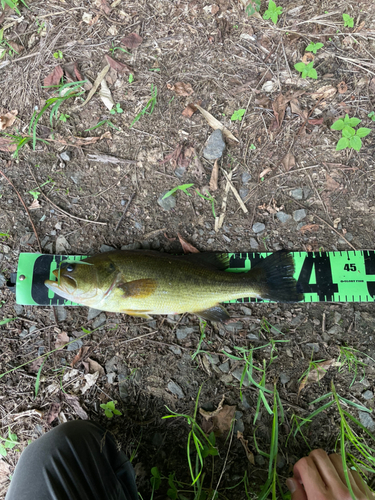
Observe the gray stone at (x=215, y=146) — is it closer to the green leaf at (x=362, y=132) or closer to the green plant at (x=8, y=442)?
the green leaf at (x=362, y=132)

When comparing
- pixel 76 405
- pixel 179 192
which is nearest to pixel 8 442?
pixel 76 405

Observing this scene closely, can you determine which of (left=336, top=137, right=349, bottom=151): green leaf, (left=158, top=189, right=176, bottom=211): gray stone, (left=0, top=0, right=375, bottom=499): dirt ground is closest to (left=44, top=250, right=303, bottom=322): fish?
(left=0, top=0, right=375, bottom=499): dirt ground

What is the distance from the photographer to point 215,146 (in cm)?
342

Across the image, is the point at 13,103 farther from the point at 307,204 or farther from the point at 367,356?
the point at 367,356

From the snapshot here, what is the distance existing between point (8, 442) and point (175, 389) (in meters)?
1.91

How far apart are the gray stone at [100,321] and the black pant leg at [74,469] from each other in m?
0.97

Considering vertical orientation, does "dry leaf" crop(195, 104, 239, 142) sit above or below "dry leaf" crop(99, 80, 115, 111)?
below

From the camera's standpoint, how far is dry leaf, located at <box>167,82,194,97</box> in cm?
347

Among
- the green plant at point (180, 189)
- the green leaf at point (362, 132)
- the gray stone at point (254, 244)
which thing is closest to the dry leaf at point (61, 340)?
the green plant at point (180, 189)

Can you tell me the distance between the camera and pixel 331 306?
337 centimetres

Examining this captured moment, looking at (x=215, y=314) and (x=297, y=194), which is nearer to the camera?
(x=215, y=314)

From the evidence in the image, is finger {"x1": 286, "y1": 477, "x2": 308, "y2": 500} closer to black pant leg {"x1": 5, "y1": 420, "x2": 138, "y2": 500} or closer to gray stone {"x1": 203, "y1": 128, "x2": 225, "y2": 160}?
black pant leg {"x1": 5, "y1": 420, "x2": 138, "y2": 500}

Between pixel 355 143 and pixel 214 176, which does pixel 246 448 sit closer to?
pixel 214 176

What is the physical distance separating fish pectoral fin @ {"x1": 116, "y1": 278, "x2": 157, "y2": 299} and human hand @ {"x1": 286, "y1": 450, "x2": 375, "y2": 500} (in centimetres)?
227
